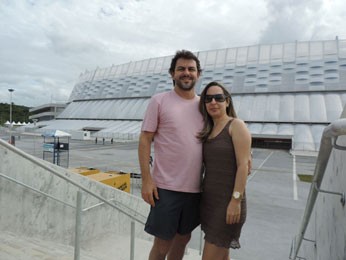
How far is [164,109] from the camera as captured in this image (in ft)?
6.89

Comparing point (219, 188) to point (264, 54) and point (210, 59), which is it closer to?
point (264, 54)

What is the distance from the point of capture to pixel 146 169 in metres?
2.06

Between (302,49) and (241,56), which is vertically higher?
(302,49)

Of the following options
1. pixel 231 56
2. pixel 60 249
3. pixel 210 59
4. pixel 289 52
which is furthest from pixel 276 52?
pixel 60 249

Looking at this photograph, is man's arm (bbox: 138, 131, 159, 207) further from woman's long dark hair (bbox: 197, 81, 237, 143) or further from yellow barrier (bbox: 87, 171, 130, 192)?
yellow barrier (bbox: 87, 171, 130, 192)

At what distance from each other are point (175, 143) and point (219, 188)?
45 centimetres

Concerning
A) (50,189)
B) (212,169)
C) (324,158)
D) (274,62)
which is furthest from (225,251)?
(274,62)

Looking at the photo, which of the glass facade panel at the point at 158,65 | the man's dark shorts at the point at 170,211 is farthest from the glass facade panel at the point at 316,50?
the man's dark shorts at the point at 170,211

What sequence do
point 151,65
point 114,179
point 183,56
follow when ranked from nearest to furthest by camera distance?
point 183,56
point 114,179
point 151,65

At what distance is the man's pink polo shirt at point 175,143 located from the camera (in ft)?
6.70

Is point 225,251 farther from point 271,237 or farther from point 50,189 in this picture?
point 271,237

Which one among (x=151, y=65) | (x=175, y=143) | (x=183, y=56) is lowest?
(x=175, y=143)

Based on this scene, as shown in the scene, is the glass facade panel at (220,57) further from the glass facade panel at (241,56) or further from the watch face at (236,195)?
the watch face at (236,195)

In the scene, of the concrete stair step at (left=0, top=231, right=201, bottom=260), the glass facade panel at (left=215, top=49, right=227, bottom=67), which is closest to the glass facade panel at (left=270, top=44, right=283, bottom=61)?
the glass facade panel at (left=215, top=49, right=227, bottom=67)
